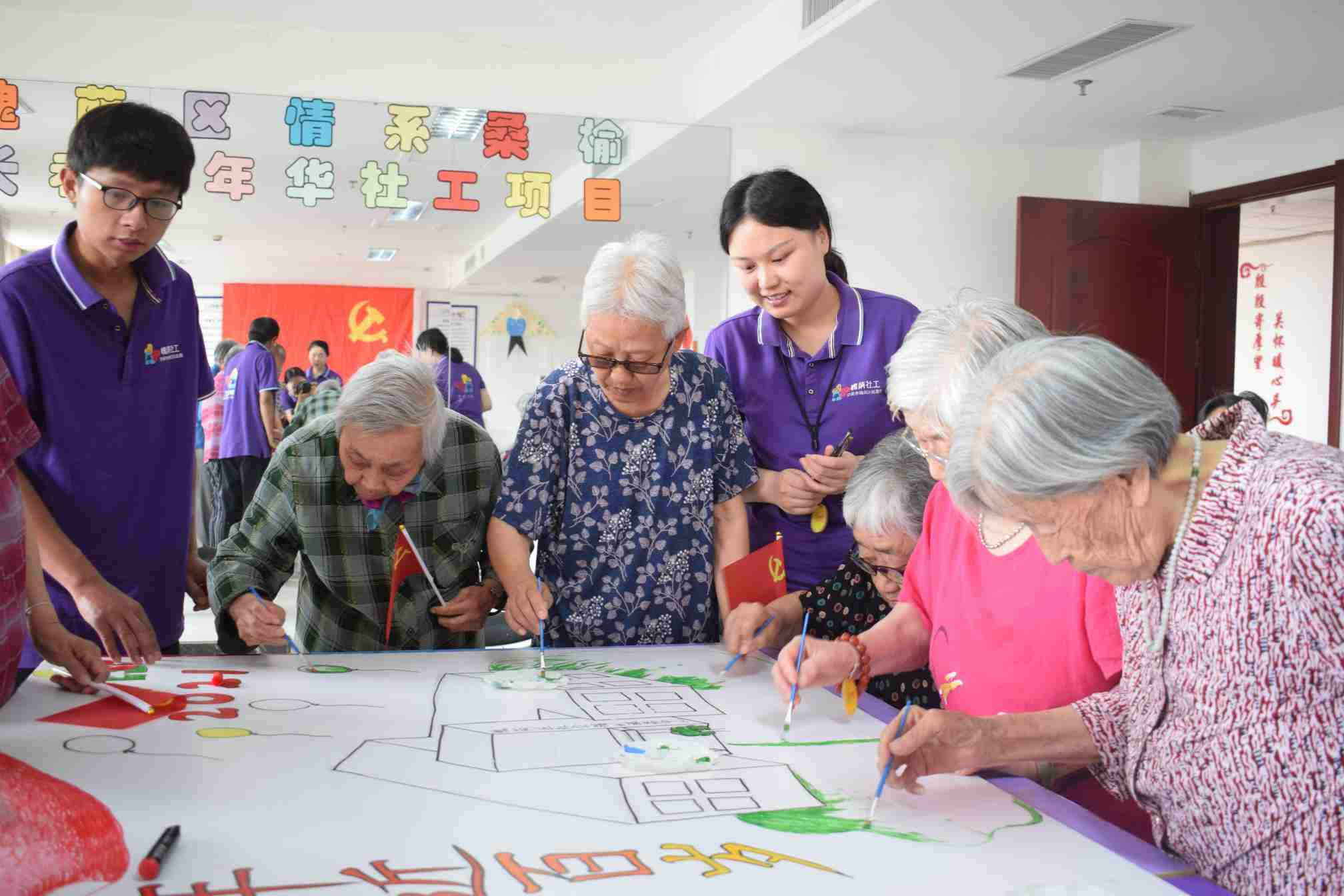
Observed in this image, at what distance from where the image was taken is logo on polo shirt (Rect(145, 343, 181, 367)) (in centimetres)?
204

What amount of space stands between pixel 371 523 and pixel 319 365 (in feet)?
14.4

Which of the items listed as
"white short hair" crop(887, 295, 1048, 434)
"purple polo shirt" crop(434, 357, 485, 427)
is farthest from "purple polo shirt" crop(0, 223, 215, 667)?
"purple polo shirt" crop(434, 357, 485, 427)

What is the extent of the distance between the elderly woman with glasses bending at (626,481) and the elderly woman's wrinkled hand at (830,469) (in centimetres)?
12

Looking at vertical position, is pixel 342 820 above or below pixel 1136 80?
below

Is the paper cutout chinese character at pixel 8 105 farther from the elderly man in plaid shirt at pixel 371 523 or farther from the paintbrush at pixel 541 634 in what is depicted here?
the paintbrush at pixel 541 634

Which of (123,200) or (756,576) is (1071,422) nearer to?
(756,576)

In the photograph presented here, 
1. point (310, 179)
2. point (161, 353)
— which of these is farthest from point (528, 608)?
Result: point (310, 179)

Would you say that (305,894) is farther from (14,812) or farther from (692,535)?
(692,535)

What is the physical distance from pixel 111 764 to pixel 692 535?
102 cm

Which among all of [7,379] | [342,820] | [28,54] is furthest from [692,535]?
[28,54]

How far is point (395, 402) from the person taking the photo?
206 centimetres

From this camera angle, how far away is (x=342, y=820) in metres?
1.14

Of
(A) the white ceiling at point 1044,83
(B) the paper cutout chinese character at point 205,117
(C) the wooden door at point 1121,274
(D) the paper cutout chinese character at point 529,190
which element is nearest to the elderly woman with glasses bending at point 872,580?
(A) the white ceiling at point 1044,83

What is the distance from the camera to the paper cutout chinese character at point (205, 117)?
A: 4.69 metres
